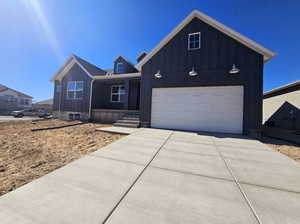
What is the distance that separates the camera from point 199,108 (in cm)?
707

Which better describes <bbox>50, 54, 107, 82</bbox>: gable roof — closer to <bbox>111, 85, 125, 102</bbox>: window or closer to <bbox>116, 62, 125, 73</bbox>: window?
<bbox>111, 85, 125, 102</bbox>: window

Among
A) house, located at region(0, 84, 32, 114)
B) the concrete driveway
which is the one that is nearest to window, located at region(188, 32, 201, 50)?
the concrete driveway

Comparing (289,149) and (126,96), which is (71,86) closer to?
(126,96)

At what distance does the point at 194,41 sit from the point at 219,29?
1385mm

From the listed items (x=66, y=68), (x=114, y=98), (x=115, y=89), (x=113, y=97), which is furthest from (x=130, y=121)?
(x=66, y=68)

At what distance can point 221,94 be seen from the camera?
6.77m

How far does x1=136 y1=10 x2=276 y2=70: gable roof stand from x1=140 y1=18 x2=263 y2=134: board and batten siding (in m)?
0.15

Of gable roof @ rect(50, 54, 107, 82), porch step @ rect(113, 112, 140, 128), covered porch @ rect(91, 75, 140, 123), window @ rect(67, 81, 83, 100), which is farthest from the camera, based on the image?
window @ rect(67, 81, 83, 100)

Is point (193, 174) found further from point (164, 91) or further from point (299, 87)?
point (299, 87)

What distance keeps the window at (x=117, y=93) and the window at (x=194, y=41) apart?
7.02 meters

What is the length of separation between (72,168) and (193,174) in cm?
242

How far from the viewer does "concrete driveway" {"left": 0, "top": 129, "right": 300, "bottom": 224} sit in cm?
138

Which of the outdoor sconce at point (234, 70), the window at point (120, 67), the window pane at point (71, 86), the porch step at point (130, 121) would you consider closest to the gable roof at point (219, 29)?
the outdoor sconce at point (234, 70)

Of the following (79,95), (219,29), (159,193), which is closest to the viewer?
(159,193)
